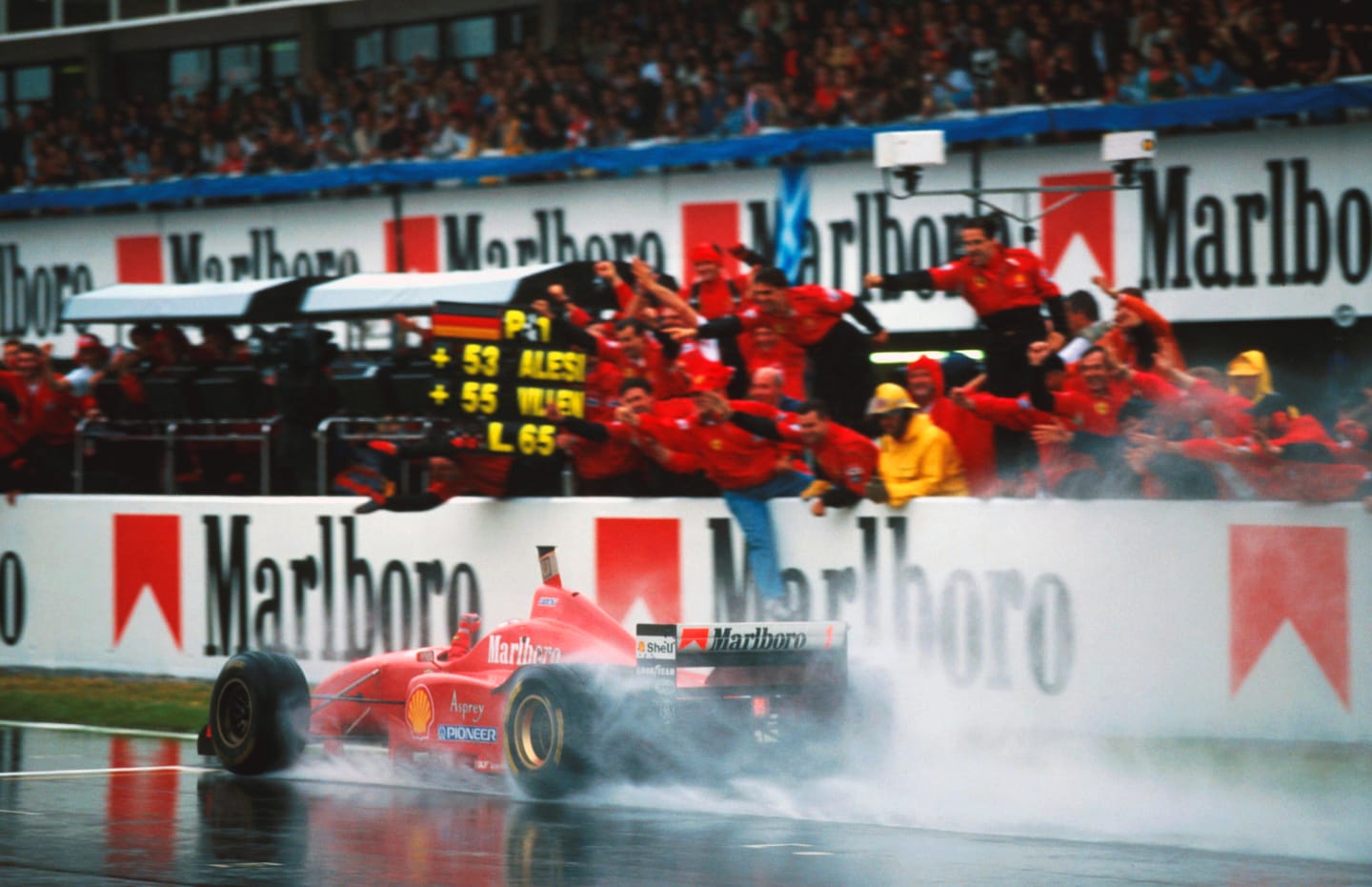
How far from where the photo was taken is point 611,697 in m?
9.49

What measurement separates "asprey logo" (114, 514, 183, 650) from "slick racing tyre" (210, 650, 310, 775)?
529 centimetres

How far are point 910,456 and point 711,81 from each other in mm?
8269

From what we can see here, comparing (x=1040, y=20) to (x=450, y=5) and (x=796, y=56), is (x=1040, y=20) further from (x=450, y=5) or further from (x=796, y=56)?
(x=450, y=5)

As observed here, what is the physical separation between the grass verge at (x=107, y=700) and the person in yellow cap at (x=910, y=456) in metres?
4.72

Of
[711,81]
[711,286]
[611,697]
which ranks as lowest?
[611,697]

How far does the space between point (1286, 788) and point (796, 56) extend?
11468 millimetres

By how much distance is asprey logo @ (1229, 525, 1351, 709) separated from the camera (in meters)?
10.9

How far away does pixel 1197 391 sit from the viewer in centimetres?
1169

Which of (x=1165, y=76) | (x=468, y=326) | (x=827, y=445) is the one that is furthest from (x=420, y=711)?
(x=1165, y=76)

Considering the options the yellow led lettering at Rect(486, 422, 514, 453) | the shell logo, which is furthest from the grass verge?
the shell logo

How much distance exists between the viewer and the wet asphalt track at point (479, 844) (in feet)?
24.9

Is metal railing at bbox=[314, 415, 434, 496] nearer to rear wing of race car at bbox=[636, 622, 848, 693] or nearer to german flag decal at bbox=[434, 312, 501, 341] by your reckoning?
german flag decal at bbox=[434, 312, 501, 341]

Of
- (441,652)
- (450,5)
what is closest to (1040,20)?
(441,652)

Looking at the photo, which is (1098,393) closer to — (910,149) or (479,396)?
(910,149)
